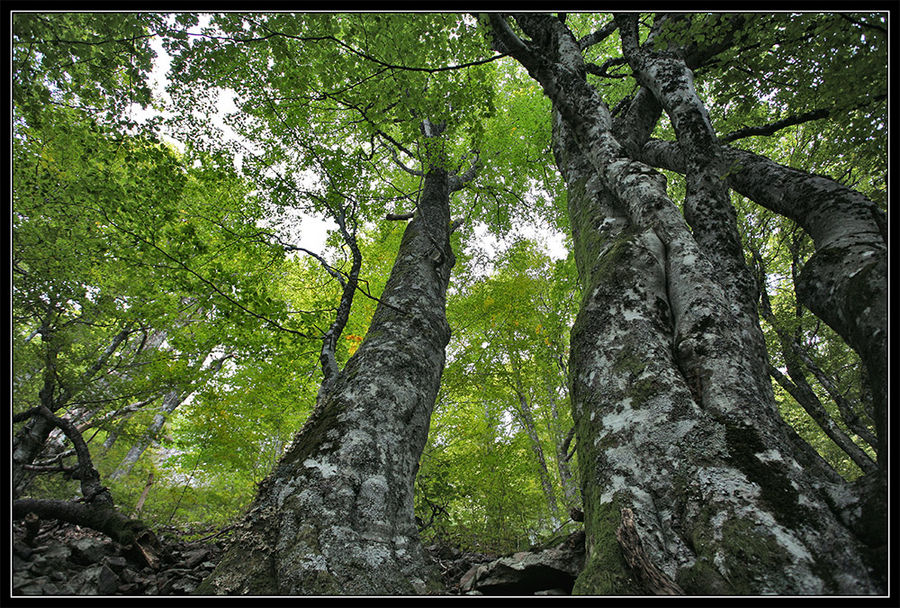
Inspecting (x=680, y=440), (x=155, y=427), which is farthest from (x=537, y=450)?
(x=155, y=427)

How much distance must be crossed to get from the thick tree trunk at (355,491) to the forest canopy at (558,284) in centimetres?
2

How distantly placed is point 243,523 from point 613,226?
3756 millimetres

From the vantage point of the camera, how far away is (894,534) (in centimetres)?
132

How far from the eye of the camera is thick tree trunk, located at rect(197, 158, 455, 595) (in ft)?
6.37

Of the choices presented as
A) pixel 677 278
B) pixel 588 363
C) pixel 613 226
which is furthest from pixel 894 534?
pixel 613 226

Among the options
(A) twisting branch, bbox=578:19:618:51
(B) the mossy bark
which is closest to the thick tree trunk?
(B) the mossy bark

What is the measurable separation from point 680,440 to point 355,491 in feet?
6.31

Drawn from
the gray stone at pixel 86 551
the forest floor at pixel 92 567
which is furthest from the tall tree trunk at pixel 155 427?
the gray stone at pixel 86 551

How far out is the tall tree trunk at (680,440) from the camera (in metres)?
1.41

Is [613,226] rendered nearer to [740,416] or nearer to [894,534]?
[740,416]

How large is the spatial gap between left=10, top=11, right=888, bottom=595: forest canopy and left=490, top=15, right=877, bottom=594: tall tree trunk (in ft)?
0.05

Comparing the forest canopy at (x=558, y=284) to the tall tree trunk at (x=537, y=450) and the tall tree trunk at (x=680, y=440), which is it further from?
the tall tree trunk at (x=537, y=450)

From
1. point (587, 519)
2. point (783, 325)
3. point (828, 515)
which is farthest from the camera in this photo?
point (783, 325)

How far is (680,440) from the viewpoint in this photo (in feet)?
6.16
